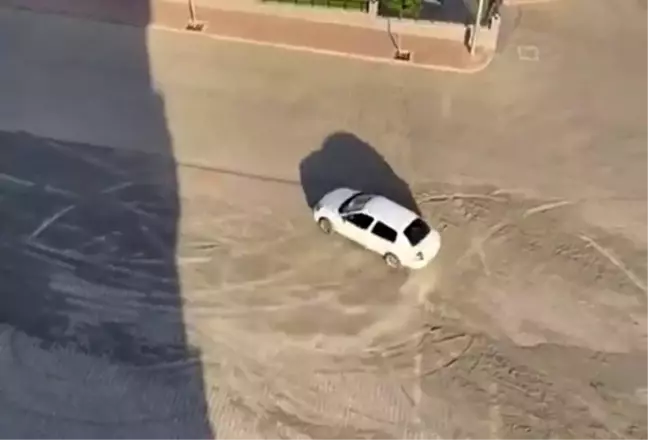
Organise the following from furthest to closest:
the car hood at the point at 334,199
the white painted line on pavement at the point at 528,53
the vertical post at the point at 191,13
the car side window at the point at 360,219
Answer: the vertical post at the point at 191,13 → the white painted line on pavement at the point at 528,53 → the car hood at the point at 334,199 → the car side window at the point at 360,219

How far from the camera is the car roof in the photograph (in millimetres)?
16406

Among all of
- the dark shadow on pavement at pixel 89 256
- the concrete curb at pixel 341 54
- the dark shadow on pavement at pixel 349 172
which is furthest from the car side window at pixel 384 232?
the concrete curb at pixel 341 54

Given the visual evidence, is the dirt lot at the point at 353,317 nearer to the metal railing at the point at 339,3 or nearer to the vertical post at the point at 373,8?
the vertical post at the point at 373,8

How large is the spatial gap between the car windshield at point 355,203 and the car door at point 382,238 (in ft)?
1.66

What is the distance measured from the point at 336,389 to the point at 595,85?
887 cm

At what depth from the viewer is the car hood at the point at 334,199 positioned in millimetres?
16875

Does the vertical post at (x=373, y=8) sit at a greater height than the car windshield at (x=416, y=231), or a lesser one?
greater

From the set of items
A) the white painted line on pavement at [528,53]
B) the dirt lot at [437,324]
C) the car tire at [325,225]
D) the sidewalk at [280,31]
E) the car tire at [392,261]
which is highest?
the sidewalk at [280,31]

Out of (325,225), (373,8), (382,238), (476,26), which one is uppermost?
(373,8)

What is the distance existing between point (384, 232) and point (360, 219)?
503 millimetres

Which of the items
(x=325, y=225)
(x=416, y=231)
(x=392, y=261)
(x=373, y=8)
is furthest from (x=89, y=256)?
(x=373, y=8)

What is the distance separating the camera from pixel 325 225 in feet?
55.7

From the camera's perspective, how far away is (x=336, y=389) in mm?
15023

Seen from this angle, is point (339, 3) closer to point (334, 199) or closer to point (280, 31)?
point (280, 31)
